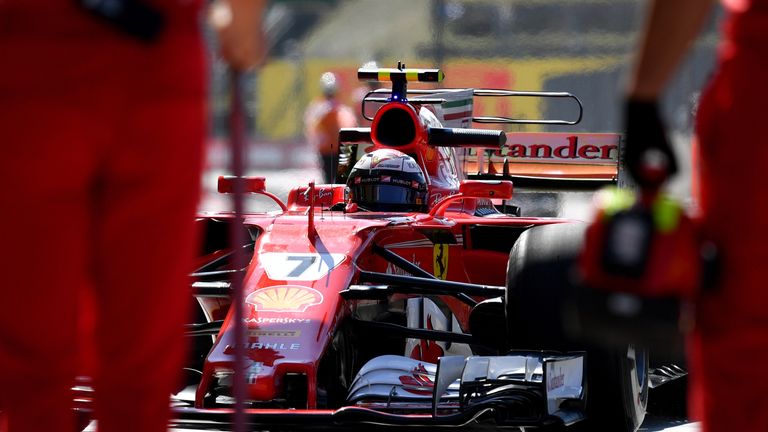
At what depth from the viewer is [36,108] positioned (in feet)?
7.09

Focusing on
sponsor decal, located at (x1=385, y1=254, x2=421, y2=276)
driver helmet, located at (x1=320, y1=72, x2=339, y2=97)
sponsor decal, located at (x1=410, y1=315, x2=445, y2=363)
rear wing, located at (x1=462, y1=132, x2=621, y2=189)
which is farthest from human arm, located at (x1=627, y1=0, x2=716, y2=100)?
driver helmet, located at (x1=320, y1=72, x2=339, y2=97)

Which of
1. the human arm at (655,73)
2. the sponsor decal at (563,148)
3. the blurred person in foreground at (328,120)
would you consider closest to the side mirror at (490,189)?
the sponsor decal at (563,148)

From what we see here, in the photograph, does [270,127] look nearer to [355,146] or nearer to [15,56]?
[355,146]

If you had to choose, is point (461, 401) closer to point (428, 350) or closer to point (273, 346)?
point (273, 346)

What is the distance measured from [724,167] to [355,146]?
5732 millimetres

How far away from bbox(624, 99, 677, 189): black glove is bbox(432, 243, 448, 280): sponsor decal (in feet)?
12.3

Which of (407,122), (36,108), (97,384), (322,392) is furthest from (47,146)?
(407,122)

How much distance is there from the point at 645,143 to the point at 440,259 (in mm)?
3827

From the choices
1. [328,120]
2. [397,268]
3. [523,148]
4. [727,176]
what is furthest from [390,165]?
[328,120]

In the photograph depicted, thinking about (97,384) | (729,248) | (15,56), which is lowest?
(97,384)

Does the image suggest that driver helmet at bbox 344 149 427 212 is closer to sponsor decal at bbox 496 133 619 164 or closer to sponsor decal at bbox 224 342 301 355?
sponsor decal at bbox 224 342 301 355

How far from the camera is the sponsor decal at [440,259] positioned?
597 centimetres

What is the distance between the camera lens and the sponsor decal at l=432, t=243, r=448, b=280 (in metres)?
5.97

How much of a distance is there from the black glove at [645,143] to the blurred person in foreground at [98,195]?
28.2 inches
